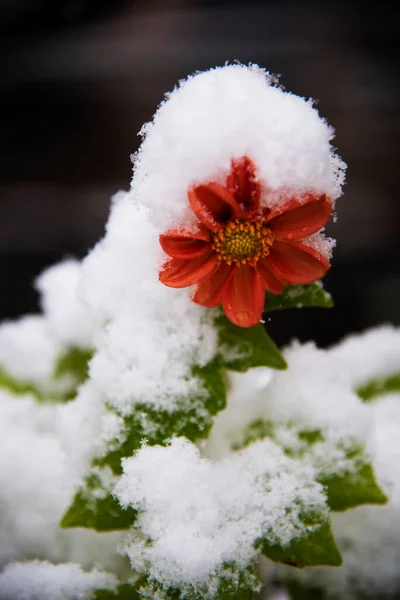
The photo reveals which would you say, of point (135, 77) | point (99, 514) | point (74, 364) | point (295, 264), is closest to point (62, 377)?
point (74, 364)

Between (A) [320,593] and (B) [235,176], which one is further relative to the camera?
(A) [320,593]

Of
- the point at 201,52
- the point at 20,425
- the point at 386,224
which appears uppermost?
the point at 201,52

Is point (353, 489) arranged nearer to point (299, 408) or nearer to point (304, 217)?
point (299, 408)

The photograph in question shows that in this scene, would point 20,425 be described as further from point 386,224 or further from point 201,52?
point 201,52

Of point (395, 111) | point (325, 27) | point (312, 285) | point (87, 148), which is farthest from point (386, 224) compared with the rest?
point (312, 285)

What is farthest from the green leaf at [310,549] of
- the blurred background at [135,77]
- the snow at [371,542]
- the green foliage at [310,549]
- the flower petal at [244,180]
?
the blurred background at [135,77]

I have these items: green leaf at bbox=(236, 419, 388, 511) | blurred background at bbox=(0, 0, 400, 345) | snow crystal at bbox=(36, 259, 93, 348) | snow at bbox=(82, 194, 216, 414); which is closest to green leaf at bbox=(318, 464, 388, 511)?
green leaf at bbox=(236, 419, 388, 511)

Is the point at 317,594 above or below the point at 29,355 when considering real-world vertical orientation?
below
